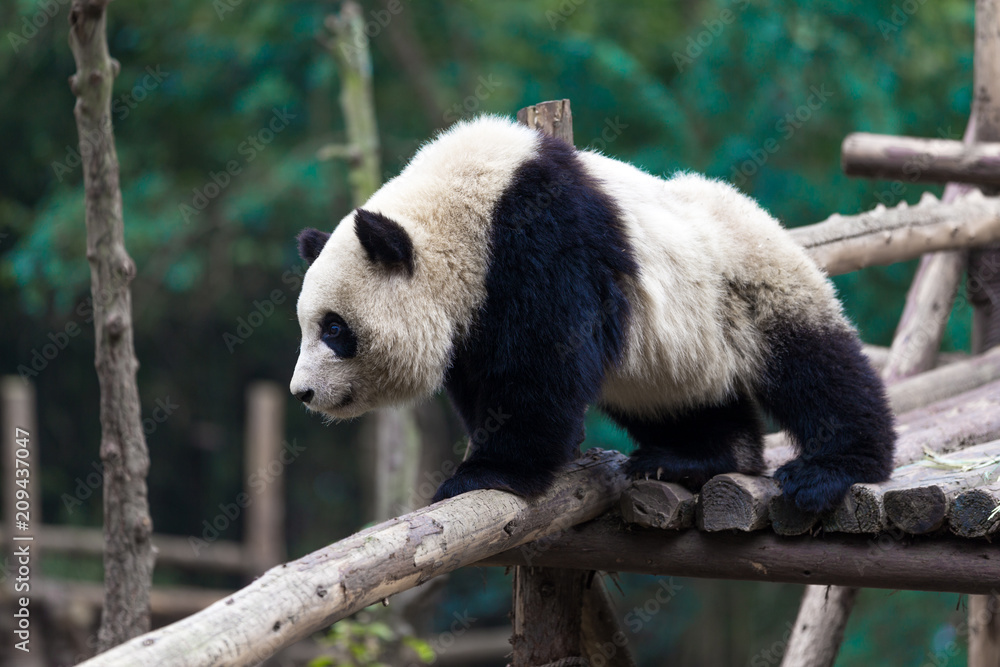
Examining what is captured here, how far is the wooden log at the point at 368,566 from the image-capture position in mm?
1393

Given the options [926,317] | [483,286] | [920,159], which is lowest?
[926,317]

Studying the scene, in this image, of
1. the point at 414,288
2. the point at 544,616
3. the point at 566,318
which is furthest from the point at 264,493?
the point at 566,318

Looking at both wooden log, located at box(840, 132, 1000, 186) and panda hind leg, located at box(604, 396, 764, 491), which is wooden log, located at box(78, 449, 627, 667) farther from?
wooden log, located at box(840, 132, 1000, 186)

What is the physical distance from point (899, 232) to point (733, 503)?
1.86m

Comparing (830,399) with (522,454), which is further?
(830,399)

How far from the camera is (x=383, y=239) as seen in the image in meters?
2.34

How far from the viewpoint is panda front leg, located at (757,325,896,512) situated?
2.48 m

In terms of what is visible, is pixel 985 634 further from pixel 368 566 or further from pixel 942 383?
pixel 368 566

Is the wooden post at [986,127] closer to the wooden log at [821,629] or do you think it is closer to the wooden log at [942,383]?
Answer: the wooden log at [942,383]

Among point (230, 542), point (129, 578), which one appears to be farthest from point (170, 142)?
point (129, 578)

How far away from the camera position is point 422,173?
2.60 meters

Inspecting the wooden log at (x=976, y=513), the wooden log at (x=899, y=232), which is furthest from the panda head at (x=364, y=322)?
the wooden log at (x=899, y=232)

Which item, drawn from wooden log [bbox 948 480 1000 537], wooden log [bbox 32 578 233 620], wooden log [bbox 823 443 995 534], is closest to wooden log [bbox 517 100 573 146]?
wooden log [bbox 823 443 995 534]

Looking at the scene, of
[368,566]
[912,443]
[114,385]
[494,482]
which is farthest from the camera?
[912,443]
